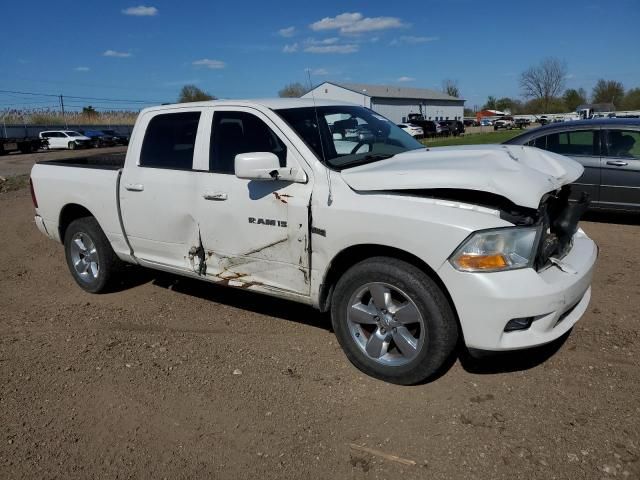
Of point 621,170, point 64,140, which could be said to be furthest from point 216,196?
point 64,140

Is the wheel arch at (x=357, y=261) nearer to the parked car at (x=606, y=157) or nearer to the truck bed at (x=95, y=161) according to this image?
the truck bed at (x=95, y=161)

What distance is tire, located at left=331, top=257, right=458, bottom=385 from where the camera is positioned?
10.7 feet

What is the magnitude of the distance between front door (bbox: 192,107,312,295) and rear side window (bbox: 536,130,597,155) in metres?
5.60

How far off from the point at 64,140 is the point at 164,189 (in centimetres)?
3989

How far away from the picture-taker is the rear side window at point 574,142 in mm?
7852

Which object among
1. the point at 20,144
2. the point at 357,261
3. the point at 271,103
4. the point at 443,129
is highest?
the point at 20,144

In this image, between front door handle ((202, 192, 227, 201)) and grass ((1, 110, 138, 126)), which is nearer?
front door handle ((202, 192, 227, 201))

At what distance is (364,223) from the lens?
3432mm

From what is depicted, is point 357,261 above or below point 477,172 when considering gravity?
below

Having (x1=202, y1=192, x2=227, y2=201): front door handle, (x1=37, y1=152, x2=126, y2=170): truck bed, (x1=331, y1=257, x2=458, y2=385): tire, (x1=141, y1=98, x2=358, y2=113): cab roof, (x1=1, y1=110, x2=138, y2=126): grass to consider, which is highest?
(x1=1, y1=110, x2=138, y2=126): grass

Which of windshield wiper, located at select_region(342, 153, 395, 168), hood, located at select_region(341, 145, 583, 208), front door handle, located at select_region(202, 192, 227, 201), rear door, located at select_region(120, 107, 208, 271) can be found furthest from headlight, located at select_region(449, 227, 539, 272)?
rear door, located at select_region(120, 107, 208, 271)

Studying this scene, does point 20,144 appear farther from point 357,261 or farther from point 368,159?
point 357,261

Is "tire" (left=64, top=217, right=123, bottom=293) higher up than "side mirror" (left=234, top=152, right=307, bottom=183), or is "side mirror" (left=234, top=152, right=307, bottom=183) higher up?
"side mirror" (left=234, top=152, right=307, bottom=183)

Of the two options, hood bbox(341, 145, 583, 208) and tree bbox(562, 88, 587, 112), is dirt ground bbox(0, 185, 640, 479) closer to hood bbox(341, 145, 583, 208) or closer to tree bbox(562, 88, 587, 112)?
hood bbox(341, 145, 583, 208)
